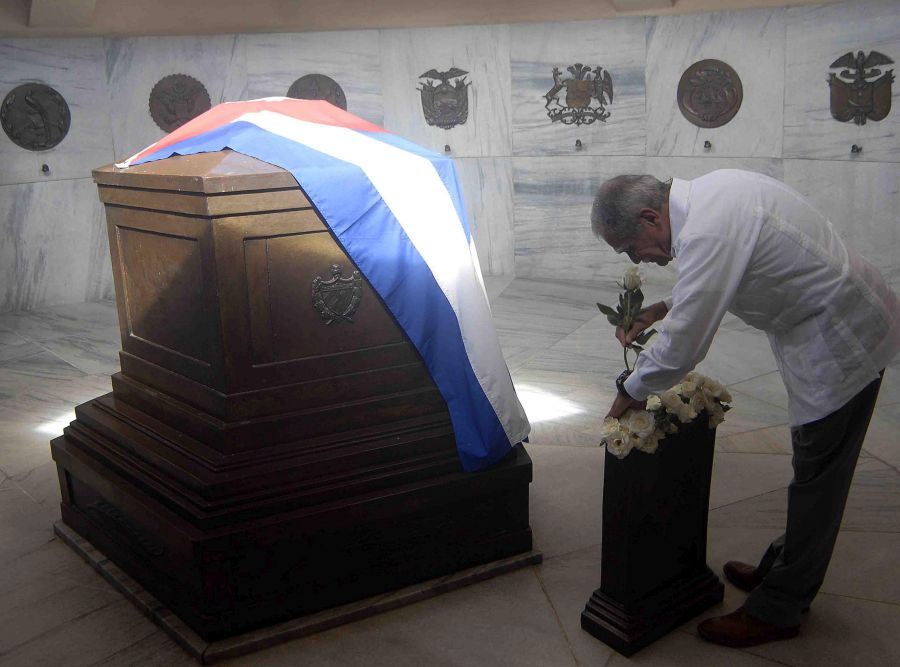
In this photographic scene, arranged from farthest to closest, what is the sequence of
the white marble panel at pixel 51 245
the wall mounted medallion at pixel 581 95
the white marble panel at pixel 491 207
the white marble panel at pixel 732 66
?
the white marble panel at pixel 491 207 < the wall mounted medallion at pixel 581 95 < the white marble panel at pixel 51 245 < the white marble panel at pixel 732 66

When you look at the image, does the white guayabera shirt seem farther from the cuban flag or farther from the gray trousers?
the cuban flag

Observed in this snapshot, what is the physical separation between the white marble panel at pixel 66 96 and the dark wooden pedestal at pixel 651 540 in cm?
579

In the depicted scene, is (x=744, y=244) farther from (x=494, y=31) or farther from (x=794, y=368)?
(x=494, y=31)

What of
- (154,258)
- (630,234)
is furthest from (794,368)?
(154,258)

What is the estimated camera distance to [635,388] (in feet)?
8.11

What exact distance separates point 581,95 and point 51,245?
13.8 feet

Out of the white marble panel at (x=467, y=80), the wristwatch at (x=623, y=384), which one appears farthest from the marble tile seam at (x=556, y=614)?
the white marble panel at (x=467, y=80)

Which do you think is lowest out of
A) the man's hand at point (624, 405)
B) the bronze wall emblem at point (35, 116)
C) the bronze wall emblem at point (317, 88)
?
the man's hand at point (624, 405)

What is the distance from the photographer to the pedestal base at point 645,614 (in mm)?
2662

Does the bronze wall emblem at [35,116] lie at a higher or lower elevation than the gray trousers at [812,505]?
higher

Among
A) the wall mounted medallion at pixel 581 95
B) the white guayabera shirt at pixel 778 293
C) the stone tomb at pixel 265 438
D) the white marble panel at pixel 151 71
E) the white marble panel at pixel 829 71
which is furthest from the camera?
the white marble panel at pixel 151 71

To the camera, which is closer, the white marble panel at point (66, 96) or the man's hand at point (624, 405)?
the man's hand at point (624, 405)

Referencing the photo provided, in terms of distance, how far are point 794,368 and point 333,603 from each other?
1543 millimetres

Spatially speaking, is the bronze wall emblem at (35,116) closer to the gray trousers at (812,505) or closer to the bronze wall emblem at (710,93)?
the bronze wall emblem at (710,93)
